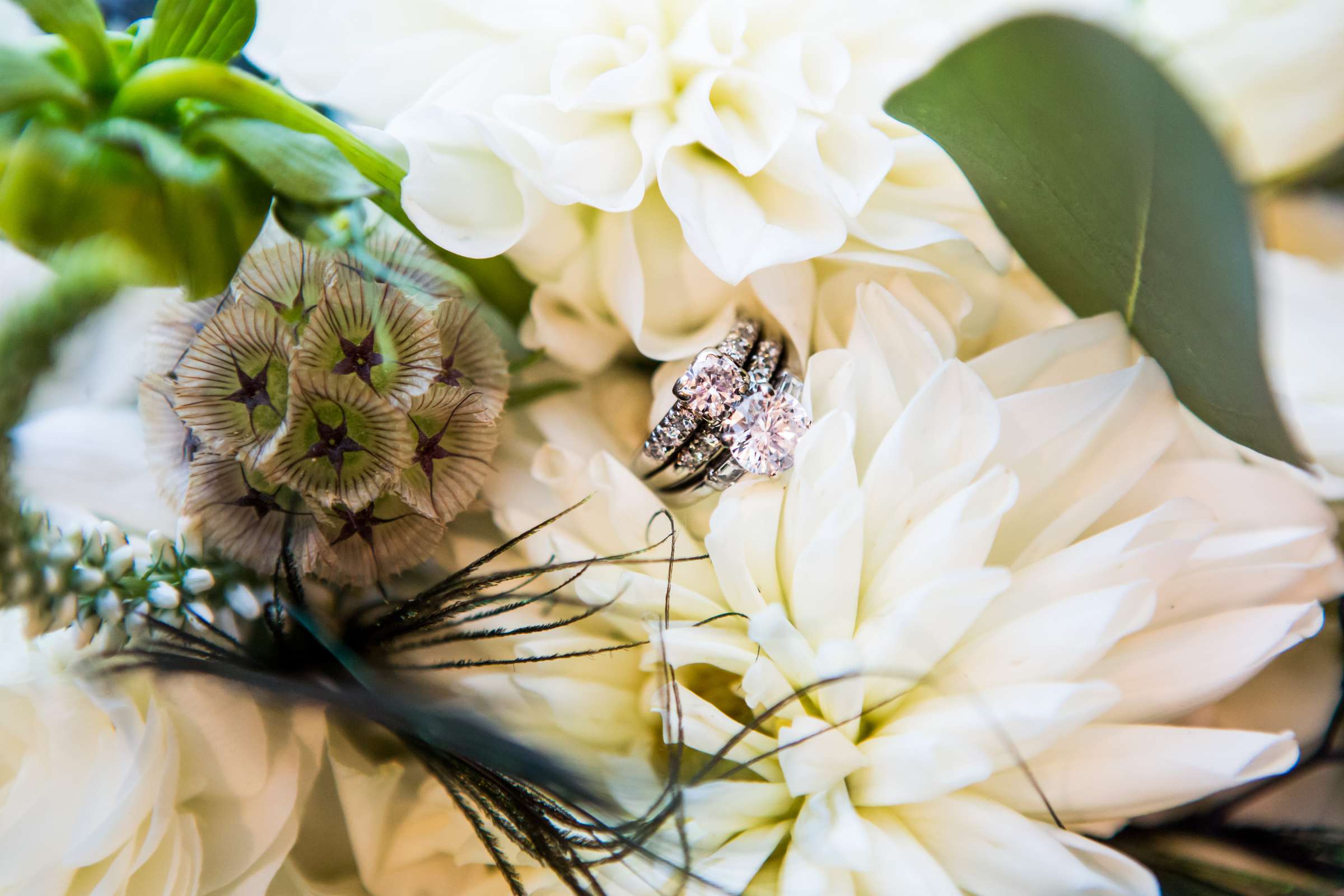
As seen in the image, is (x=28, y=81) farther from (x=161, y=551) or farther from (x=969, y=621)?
(x=969, y=621)

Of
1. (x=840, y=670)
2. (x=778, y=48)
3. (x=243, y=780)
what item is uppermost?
(x=778, y=48)

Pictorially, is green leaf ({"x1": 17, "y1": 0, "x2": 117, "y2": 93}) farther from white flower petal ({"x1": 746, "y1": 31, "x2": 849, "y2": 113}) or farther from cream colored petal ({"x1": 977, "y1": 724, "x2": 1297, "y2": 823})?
cream colored petal ({"x1": 977, "y1": 724, "x2": 1297, "y2": 823})

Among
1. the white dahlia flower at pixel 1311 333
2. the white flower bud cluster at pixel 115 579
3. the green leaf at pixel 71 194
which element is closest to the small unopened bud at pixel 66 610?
the white flower bud cluster at pixel 115 579

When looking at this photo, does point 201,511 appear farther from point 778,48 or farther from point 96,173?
point 778,48

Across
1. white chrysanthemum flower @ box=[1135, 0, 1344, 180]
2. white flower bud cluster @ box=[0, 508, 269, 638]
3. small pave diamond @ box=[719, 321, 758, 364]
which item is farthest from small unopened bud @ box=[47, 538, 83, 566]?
white chrysanthemum flower @ box=[1135, 0, 1344, 180]

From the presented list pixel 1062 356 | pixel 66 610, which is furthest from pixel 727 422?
pixel 66 610

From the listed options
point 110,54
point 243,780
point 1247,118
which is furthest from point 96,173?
point 1247,118

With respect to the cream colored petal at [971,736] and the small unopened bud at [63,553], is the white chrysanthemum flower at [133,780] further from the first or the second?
the cream colored petal at [971,736]
